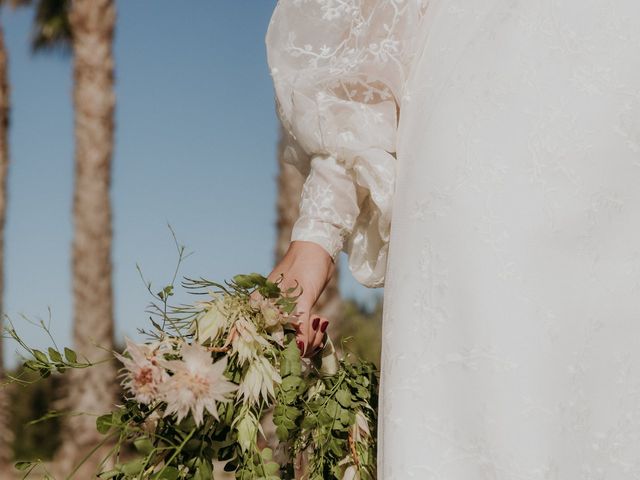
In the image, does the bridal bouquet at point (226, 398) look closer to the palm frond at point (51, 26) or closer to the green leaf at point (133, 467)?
the green leaf at point (133, 467)

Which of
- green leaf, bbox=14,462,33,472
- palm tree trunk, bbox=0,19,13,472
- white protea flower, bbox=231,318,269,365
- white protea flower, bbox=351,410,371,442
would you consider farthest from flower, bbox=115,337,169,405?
palm tree trunk, bbox=0,19,13,472

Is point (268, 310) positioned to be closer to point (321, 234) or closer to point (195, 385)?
point (195, 385)

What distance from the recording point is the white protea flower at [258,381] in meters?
1.36

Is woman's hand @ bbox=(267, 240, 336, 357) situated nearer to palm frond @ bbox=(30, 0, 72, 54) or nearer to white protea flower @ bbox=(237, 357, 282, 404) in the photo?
white protea flower @ bbox=(237, 357, 282, 404)

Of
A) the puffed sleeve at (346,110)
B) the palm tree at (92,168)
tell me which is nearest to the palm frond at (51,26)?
the palm tree at (92,168)

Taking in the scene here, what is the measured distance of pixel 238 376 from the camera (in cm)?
139

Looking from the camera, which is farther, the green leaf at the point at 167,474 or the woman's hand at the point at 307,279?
the woman's hand at the point at 307,279

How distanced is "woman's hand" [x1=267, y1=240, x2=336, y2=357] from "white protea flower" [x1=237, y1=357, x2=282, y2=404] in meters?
0.11

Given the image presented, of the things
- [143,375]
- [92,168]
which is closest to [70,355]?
[143,375]

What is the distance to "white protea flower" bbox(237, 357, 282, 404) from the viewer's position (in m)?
1.36

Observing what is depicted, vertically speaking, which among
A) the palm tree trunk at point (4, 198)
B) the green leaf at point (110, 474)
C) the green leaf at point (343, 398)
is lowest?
the palm tree trunk at point (4, 198)

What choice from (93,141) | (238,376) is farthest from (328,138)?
(93,141)

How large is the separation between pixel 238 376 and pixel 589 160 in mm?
617

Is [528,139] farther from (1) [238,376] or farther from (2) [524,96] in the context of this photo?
(1) [238,376]
